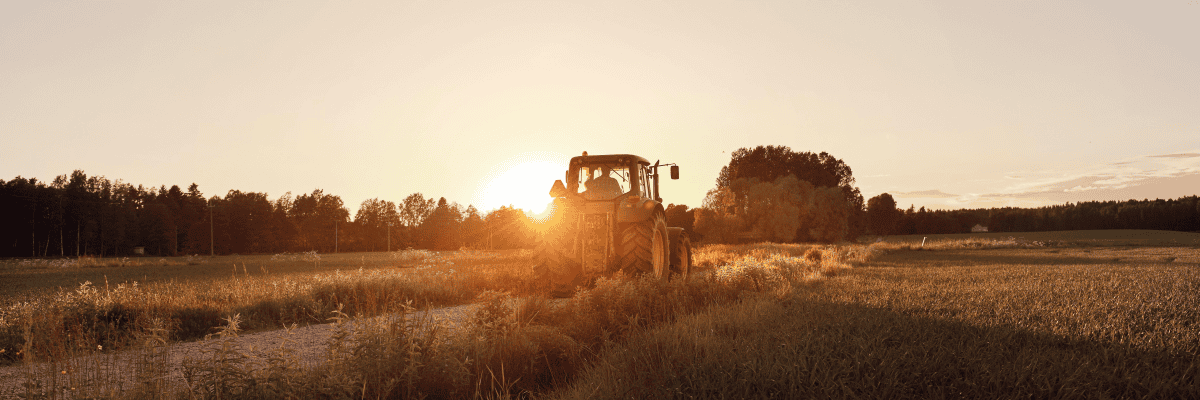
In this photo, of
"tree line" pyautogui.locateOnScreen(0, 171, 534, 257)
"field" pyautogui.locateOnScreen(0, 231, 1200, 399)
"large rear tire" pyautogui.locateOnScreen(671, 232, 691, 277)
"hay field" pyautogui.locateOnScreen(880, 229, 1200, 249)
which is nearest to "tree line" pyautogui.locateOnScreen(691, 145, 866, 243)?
"hay field" pyautogui.locateOnScreen(880, 229, 1200, 249)

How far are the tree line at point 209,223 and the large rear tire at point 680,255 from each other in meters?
37.6

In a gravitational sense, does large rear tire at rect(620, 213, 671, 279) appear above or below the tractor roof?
below

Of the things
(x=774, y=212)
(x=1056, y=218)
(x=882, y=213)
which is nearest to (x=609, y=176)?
(x=774, y=212)

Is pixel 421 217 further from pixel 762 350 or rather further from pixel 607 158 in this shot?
pixel 762 350

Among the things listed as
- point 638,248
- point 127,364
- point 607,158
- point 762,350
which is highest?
point 607,158

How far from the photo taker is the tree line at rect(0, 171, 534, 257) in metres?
56.6

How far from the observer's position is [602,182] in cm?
1055

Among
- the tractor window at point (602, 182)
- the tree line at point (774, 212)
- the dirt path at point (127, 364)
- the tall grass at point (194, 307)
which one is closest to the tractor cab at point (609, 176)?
the tractor window at point (602, 182)

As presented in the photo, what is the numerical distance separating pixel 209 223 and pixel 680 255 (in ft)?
236

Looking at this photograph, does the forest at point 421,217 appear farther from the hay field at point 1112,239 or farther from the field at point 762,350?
the field at point 762,350

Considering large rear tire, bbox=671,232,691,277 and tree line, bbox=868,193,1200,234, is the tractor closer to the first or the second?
large rear tire, bbox=671,232,691,277

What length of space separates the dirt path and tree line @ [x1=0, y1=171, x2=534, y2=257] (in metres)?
42.5

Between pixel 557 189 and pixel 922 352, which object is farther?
pixel 557 189

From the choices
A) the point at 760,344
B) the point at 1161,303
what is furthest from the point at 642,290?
the point at 1161,303
